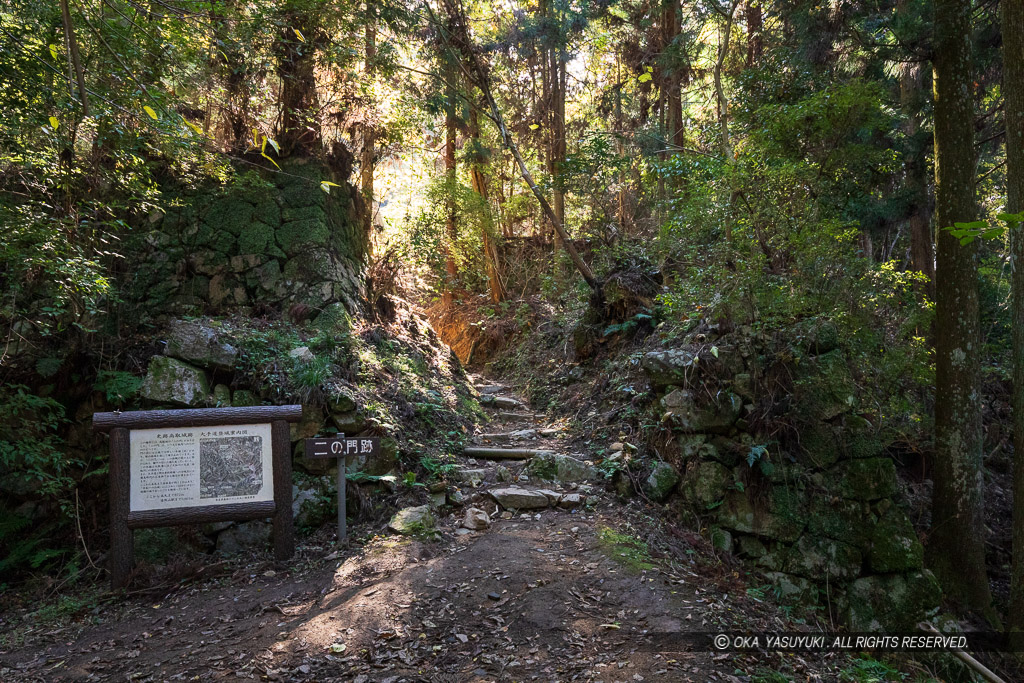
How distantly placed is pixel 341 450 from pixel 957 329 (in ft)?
21.7

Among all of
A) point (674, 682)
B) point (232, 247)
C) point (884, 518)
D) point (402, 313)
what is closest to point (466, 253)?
point (402, 313)

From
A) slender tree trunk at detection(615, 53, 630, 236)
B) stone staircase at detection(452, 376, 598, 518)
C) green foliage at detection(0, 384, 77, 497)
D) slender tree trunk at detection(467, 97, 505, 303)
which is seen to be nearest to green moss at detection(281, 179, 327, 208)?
green foliage at detection(0, 384, 77, 497)

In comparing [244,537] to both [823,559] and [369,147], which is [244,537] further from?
[369,147]

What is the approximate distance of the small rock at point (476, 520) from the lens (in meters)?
5.53

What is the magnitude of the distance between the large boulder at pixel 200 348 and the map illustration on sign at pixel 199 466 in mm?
1615

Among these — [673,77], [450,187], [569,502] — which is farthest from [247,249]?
[673,77]

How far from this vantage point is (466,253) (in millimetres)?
13258

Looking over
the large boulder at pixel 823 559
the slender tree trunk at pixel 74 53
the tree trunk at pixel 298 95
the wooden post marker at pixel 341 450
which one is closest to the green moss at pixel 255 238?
the tree trunk at pixel 298 95

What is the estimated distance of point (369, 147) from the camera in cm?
952

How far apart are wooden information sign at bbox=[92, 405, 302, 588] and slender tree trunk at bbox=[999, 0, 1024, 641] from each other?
683 cm

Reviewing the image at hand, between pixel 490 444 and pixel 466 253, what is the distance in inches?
263

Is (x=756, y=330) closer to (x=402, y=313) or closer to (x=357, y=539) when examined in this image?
(x=357, y=539)

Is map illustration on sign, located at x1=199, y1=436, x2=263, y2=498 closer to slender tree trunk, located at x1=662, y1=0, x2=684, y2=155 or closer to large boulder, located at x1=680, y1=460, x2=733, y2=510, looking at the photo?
large boulder, located at x1=680, y1=460, x2=733, y2=510

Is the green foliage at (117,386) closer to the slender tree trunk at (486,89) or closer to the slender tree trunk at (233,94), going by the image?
the slender tree trunk at (233,94)
